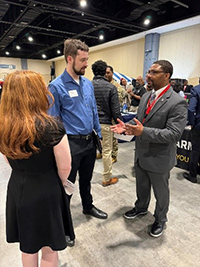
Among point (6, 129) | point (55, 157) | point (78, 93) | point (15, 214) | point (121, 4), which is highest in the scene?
point (121, 4)

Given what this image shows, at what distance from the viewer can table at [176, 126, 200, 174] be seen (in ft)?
10.2

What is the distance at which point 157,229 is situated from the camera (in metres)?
1.78

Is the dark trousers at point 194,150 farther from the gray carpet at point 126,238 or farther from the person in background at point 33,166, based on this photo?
the person in background at point 33,166

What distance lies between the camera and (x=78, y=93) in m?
1.61

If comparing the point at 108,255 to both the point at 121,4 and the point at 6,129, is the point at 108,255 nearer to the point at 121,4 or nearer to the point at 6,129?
the point at 6,129

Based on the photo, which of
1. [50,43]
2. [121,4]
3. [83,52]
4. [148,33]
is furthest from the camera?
[50,43]

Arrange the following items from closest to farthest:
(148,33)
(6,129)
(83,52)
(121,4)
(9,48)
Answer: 1. (6,129)
2. (83,52)
3. (121,4)
4. (148,33)
5. (9,48)

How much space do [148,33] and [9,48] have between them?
9615 mm

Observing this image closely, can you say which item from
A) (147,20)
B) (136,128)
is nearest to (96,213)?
(136,128)

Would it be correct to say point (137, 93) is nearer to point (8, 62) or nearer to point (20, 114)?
point (20, 114)

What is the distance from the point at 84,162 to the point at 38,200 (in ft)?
2.90

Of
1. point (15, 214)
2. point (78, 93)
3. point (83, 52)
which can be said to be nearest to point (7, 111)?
point (15, 214)

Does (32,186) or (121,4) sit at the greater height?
(121,4)

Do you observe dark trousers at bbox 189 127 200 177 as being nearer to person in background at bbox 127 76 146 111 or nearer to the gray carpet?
the gray carpet
